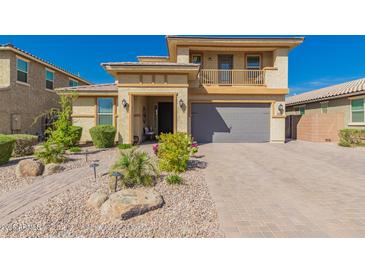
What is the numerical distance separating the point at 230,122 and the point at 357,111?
8896 millimetres

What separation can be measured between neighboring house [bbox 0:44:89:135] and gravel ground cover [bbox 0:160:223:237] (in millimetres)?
12730

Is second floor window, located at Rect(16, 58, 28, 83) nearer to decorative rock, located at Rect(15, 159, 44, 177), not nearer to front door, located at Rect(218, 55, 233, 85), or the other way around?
decorative rock, located at Rect(15, 159, 44, 177)

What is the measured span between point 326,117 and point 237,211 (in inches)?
591

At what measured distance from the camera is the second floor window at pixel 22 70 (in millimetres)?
13756

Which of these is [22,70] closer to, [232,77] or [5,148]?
[5,148]

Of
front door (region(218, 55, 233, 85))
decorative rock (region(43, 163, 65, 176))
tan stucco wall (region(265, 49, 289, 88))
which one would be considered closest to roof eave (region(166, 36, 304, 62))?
tan stucco wall (region(265, 49, 289, 88))

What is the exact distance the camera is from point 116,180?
4660 millimetres

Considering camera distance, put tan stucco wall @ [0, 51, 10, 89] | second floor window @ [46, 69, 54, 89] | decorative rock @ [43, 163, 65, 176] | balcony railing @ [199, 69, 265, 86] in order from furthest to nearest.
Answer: second floor window @ [46, 69, 54, 89]
balcony railing @ [199, 69, 265, 86]
tan stucco wall @ [0, 51, 10, 89]
decorative rock @ [43, 163, 65, 176]

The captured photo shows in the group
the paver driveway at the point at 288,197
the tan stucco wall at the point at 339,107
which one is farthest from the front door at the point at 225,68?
the tan stucco wall at the point at 339,107

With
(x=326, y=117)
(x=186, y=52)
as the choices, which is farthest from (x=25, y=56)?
(x=326, y=117)

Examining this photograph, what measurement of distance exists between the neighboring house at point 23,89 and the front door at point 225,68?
13.9 m

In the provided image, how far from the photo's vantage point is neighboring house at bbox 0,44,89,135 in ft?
42.6

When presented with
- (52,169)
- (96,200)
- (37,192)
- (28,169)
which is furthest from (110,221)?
(28,169)

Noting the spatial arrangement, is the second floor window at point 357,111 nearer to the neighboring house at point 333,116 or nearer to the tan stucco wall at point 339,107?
the neighboring house at point 333,116
